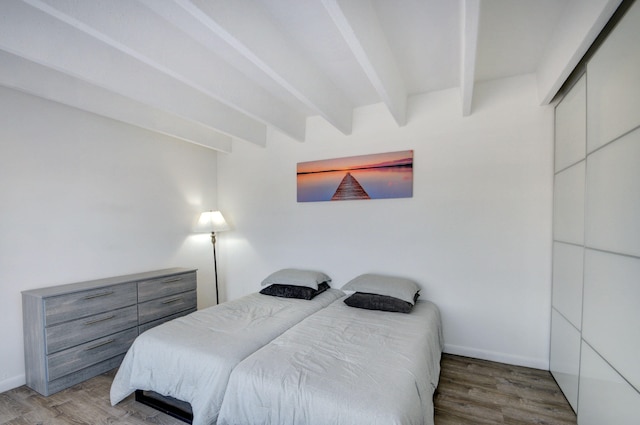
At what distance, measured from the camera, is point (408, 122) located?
9.73 feet

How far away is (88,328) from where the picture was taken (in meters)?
2.40

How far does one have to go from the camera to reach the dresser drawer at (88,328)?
2203 mm

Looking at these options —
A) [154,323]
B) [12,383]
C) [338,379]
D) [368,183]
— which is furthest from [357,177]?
[12,383]

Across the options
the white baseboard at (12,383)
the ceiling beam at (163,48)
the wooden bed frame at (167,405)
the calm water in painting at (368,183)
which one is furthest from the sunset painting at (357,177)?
the white baseboard at (12,383)

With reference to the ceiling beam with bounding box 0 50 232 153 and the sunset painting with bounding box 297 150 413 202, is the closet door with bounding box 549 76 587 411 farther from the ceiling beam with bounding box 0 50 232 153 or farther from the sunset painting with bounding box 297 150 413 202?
the ceiling beam with bounding box 0 50 232 153

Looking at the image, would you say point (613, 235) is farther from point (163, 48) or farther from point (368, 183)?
point (163, 48)

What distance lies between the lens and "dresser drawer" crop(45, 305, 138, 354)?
2.20m

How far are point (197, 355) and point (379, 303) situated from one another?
1.55 m

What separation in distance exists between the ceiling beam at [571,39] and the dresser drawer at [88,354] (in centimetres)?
415

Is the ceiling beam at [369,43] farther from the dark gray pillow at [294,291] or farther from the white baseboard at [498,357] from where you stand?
the white baseboard at [498,357]

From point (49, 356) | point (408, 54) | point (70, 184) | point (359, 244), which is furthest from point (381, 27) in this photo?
point (49, 356)

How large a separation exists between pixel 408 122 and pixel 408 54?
2.72ft

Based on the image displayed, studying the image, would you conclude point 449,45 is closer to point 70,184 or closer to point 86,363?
point 70,184

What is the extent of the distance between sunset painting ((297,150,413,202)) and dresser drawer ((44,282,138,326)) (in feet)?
6.81
